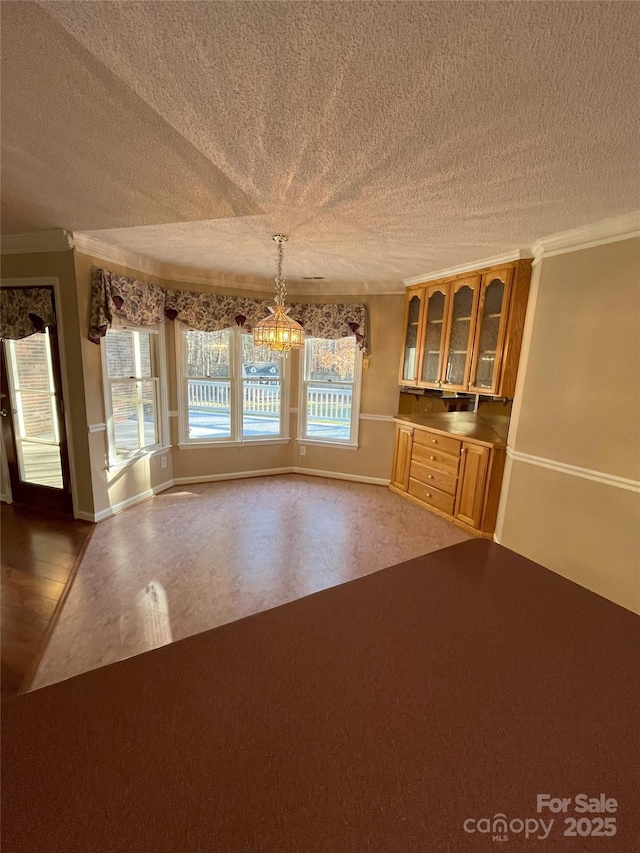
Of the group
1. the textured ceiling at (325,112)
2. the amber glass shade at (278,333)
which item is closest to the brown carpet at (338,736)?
the textured ceiling at (325,112)

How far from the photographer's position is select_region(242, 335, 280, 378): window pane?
13.9 feet

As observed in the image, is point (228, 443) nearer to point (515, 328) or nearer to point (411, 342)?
point (411, 342)

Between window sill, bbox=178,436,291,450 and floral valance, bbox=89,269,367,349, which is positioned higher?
floral valance, bbox=89,269,367,349

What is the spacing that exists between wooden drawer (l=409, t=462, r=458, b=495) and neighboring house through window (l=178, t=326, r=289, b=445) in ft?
5.64

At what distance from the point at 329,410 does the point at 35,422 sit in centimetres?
297

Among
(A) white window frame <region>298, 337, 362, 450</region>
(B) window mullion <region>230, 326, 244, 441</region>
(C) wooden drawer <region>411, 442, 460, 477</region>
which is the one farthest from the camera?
(A) white window frame <region>298, 337, 362, 450</region>

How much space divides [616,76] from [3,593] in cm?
367

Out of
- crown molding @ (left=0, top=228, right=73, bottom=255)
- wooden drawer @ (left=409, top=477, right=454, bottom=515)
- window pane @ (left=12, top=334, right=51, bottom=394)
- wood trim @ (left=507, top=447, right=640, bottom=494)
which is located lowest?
wooden drawer @ (left=409, top=477, right=454, bottom=515)

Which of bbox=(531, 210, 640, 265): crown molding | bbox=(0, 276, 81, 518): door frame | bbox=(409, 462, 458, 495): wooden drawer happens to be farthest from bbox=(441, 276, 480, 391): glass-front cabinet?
bbox=(0, 276, 81, 518): door frame

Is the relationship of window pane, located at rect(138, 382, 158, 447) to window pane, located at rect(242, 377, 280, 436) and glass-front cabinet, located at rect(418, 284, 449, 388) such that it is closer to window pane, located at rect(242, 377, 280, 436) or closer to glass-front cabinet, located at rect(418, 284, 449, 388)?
window pane, located at rect(242, 377, 280, 436)

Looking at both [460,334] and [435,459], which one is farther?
[435,459]

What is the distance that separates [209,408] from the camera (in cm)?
426

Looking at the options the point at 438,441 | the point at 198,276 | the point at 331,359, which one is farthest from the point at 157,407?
the point at 438,441

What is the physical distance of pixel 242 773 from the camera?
371mm
